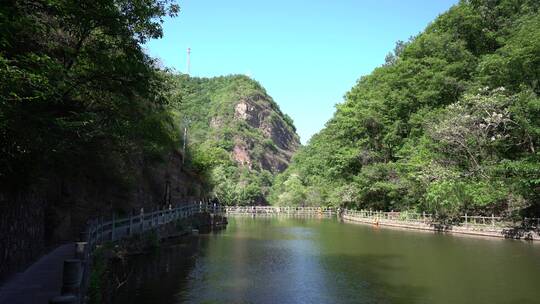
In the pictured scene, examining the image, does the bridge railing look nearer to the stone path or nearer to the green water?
the green water

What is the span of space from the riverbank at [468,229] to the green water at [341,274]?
2567 millimetres

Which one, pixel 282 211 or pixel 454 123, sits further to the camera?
pixel 282 211

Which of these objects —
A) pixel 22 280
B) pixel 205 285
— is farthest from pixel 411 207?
pixel 22 280

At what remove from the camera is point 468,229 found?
32.4 m

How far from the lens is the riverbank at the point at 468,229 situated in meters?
27.8

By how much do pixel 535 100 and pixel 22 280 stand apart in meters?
26.5

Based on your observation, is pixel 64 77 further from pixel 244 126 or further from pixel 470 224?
pixel 244 126

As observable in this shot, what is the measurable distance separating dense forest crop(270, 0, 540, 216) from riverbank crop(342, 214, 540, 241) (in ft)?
5.17

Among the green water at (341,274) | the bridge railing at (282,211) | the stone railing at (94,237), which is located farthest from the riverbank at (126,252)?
the bridge railing at (282,211)

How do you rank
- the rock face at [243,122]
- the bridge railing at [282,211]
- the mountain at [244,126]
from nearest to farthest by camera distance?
the bridge railing at [282,211]
the mountain at [244,126]
the rock face at [243,122]

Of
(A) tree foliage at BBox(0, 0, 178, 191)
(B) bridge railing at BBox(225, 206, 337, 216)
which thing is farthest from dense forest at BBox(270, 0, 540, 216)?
(A) tree foliage at BBox(0, 0, 178, 191)

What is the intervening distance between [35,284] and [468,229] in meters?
29.9

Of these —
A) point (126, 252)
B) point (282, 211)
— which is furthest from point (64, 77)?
point (282, 211)

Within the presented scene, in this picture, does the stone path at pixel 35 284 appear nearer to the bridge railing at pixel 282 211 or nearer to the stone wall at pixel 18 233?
the stone wall at pixel 18 233
